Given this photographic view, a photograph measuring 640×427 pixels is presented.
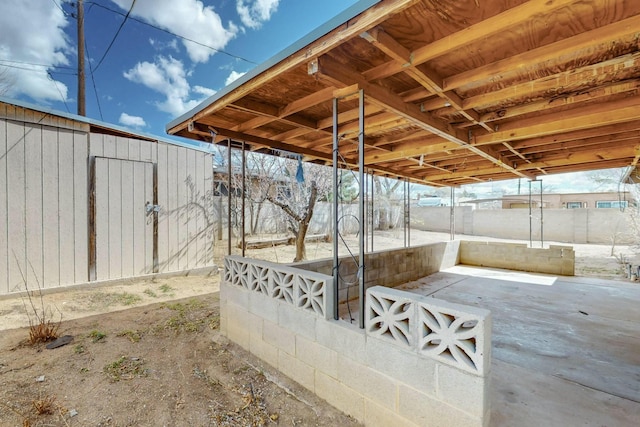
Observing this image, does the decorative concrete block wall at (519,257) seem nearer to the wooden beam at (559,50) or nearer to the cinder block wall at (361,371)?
the wooden beam at (559,50)

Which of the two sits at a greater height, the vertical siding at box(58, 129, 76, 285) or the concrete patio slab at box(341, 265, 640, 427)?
the vertical siding at box(58, 129, 76, 285)

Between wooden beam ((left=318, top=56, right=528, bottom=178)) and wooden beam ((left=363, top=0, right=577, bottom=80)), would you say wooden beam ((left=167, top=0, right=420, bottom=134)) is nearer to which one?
wooden beam ((left=318, top=56, right=528, bottom=178))

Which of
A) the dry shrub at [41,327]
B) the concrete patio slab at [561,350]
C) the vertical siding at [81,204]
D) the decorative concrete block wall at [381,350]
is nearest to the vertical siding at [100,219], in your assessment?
the vertical siding at [81,204]

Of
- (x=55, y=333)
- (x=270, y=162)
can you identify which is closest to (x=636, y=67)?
(x=55, y=333)

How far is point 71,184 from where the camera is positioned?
4398 mm

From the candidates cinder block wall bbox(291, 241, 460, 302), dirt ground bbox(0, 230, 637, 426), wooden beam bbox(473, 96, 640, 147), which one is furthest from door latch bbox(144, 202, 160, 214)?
wooden beam bbox(473, 96, 640, 147)

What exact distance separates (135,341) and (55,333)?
864 mm

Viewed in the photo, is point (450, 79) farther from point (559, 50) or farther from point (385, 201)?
point (385, 201)

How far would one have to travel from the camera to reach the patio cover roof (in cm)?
141

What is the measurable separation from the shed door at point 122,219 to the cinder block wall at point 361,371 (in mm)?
3574

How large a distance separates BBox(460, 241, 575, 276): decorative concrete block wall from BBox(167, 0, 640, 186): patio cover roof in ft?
8.19

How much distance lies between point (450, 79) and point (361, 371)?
2112mm

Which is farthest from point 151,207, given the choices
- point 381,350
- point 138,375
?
point 381,350

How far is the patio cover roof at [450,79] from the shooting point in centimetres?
141
